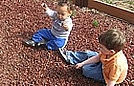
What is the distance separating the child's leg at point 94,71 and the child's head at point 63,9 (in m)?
0.64

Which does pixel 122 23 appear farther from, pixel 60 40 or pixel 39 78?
pixel 39 78

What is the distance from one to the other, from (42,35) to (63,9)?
0.47 m

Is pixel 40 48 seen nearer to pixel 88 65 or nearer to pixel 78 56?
pixel 78 56

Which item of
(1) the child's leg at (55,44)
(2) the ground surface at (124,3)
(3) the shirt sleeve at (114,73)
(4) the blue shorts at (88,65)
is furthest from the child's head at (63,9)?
(2) the ground surface at (124,3)

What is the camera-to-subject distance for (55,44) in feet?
12.5

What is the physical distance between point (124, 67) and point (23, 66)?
109 centimetres

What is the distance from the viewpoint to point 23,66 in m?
3.54

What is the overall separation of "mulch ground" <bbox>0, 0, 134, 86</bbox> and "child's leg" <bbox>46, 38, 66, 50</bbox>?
2.3 inches

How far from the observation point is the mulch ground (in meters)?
3.40

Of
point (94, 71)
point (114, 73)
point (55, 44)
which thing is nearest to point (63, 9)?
point (55, 44)

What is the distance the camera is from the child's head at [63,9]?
3663 millimetres

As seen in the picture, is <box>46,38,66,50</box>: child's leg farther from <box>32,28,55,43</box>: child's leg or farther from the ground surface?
the ground surface

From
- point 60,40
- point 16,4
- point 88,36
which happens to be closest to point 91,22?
point 88,36

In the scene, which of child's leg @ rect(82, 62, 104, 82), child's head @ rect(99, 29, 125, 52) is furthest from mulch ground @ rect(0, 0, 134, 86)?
child's head @ rect(99, 29, 125, 52)
